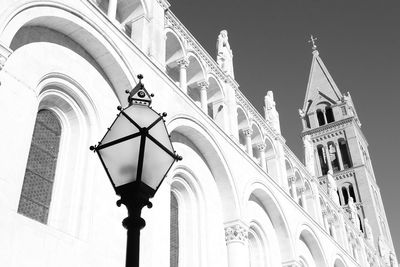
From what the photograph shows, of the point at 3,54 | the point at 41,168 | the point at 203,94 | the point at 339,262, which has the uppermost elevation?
the point at 203,94

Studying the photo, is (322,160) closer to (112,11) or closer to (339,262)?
(339,262)

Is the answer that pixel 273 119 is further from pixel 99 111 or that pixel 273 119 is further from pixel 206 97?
pixel 99 111

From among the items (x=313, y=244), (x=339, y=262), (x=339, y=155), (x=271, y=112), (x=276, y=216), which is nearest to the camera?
(x=276, y=216)

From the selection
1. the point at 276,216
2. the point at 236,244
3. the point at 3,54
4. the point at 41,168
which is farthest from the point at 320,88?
the point at 3,54

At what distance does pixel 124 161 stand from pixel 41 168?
6046 millimetres

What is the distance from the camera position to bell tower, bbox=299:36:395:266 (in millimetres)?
48812

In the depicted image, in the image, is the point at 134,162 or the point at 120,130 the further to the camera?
the point at 120,130

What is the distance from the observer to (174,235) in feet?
44.1

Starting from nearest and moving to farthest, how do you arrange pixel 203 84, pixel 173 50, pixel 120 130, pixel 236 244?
pixel 120 130, pixel 236 244, pixel 173 50, pixel 203 84

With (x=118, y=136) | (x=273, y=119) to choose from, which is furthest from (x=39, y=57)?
(x=273, y=119)

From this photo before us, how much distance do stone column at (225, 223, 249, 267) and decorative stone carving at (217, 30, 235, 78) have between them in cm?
628

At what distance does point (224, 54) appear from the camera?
61.9ft

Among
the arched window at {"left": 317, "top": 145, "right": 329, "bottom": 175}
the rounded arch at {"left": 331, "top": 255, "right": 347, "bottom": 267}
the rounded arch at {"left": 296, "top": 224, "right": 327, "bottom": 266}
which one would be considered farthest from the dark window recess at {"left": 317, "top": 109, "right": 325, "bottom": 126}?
the rounded arch at {"left": 296, "top": 224, "right": 327, "bottom": 266}

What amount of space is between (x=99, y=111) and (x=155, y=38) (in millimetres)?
3685
